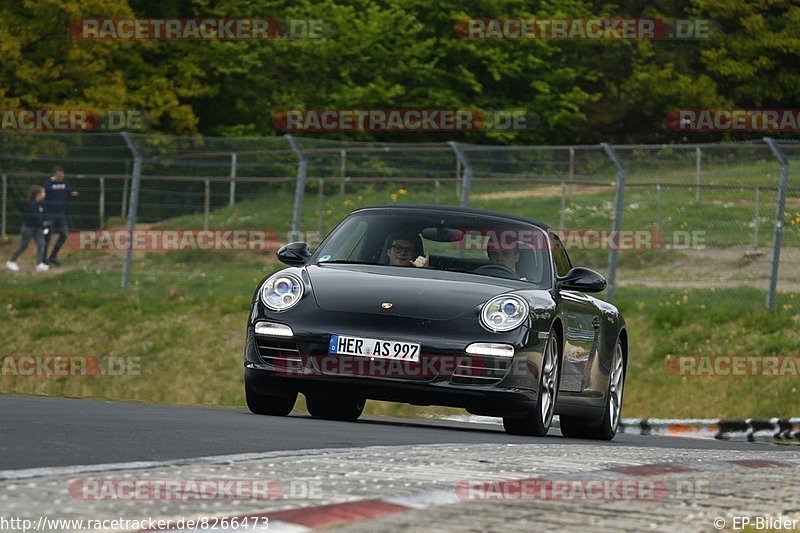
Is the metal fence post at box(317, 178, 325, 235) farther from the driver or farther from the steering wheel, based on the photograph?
the steering wheel

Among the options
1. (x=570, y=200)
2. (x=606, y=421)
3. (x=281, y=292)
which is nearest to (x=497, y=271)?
(x=281, y=292)

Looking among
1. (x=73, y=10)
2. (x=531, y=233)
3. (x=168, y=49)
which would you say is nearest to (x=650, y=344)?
(x=531, y=233)

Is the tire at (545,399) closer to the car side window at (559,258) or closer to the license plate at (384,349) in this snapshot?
the car side window at (559,258)

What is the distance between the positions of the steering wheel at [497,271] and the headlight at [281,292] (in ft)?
4.24

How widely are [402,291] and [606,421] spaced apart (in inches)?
105

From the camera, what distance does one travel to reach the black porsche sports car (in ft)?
34.1

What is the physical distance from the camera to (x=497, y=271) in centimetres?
1147

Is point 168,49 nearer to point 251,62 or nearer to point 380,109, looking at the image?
point 251,62

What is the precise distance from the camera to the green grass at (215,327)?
61.8 ft

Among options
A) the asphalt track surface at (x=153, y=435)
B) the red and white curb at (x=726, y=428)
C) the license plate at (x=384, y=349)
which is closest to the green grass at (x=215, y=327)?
the red and white curb at (x=726, y=428)

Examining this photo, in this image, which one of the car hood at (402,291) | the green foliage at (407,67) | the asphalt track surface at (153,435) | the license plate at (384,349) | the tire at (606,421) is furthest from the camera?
the green foliage at (407,67)

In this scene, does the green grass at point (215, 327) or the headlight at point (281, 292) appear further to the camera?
the green grass at point (215, 327)

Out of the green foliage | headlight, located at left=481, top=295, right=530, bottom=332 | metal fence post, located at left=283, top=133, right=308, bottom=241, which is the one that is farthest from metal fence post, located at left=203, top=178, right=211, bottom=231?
headlight, located at left=481, top=295, right=530, bottom=332

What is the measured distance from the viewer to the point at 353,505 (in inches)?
214
